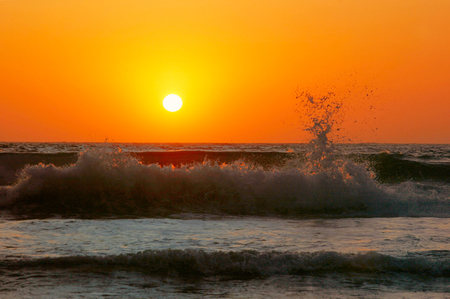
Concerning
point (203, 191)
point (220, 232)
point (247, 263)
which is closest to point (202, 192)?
point (203, 191)

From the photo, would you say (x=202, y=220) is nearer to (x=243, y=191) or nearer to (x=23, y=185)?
(x=243, y=191)

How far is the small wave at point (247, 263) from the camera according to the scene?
5.85 metres

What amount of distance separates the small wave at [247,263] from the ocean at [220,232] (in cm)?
2

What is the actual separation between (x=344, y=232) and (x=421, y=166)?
16.5 m

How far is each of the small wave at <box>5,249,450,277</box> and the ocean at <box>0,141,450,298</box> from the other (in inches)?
0.6

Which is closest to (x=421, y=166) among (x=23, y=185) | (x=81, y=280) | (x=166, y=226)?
(x=166, y=226)

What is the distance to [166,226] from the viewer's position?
8844mm

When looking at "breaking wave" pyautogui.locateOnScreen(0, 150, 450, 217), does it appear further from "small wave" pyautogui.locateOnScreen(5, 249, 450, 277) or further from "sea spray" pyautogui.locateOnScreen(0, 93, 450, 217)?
"small wave" pyautogui.locateOnScreen(5, 249, 450, 277)

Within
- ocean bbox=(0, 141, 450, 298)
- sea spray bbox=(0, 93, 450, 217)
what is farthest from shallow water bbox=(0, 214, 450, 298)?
sea spray bbox=(0, 93, 450, 217)

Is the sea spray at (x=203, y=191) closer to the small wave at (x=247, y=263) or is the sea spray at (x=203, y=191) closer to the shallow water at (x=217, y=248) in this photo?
the shallow water at (x=217, y=248)

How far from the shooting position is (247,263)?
19.6 ft

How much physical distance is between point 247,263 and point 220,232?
7.31 ft

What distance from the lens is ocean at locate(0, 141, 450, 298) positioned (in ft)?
17.6

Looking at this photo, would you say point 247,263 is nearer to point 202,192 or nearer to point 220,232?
point 220,232
